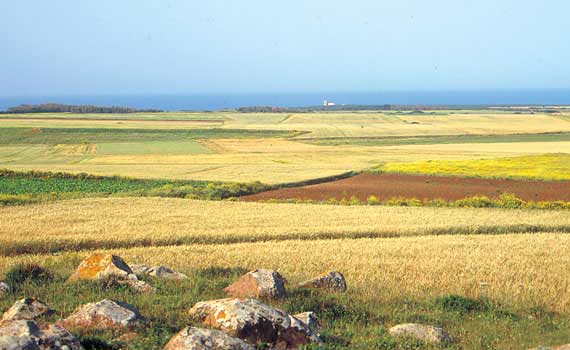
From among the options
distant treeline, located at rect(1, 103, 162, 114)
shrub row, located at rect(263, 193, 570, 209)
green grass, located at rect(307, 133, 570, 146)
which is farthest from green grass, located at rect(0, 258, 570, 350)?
distant treeline, located at rect(1, 103, 162, 114)

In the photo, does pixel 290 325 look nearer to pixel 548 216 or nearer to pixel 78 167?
pixel 548 216

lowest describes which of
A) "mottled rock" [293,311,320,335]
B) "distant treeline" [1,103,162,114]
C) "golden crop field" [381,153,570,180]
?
"golden crop field" [381,153,570,180]

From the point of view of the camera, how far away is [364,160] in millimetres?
57969

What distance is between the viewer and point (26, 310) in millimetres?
8156

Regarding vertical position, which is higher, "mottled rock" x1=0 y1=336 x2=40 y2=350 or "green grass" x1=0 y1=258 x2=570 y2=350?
"mottled rock" x1=0 y1=336 x2=40 y2=350

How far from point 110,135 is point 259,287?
8191 centimetres

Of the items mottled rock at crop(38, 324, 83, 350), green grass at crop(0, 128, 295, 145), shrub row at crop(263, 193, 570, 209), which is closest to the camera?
mottled rock at crop(38, 324, 83, 350)

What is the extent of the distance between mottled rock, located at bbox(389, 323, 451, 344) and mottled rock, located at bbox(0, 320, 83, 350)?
3977 millimetres

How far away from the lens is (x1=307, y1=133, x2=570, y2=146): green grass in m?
78.6

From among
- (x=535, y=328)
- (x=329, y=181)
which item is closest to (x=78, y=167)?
(x=329, y=181)

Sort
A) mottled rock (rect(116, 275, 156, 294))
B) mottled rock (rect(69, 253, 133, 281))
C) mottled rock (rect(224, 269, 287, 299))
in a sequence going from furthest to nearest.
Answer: mottled rock (rect(69, 253, 133, 281)) → mottled rock (rect(116, 275, 156, 294)) → mottled rock (rect(224, 269, 287, 299))

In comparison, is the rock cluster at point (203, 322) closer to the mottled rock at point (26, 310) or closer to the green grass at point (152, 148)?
the mottled rock at point (26, 310)

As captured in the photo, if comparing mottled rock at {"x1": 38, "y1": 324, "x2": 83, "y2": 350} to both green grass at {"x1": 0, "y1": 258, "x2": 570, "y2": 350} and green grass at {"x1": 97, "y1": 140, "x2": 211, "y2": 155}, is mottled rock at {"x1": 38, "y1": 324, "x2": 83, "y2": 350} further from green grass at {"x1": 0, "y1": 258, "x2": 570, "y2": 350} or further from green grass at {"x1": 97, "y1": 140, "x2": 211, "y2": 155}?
green grass at {"x1": 97, "y1": 140, "x2": 211, "y2": 155}

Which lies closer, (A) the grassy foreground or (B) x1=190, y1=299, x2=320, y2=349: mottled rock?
(B) x1=190, y1=299, x2=320, y2=349: mottled rock
